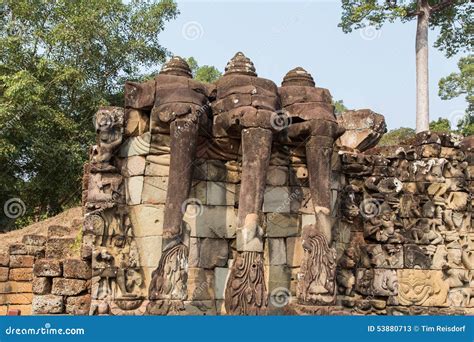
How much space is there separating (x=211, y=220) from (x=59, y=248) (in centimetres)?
239

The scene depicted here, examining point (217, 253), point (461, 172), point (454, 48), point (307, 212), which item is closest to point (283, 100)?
point (307, 212)

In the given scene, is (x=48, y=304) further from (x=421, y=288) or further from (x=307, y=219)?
(x=421, y=288)

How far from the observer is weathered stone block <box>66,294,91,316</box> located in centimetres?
764

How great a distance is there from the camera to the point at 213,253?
25.7ft

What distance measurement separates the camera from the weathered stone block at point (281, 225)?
8086 millimetres

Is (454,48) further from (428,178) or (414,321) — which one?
(414,321)

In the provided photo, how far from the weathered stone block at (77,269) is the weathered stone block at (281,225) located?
102 inches

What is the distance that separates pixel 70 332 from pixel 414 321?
11.7 ft

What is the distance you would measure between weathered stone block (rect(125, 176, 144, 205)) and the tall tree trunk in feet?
37.3

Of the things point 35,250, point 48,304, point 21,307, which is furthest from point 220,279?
point 21,307

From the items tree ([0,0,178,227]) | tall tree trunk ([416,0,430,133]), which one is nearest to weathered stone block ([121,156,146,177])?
tree ([0,0,178,227])

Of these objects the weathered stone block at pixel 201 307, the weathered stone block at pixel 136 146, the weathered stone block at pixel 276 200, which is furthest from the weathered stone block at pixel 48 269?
the weathered stone block at pixel 276 200

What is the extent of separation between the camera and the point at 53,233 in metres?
8.91

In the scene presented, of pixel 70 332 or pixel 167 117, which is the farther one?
pixel 167 117
